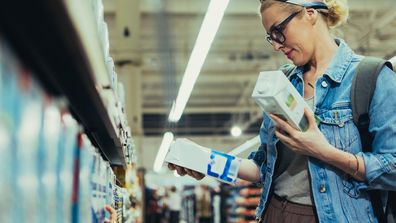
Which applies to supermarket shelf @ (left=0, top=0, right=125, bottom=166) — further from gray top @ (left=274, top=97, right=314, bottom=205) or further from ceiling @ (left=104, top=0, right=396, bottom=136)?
ceiling @ (left=104, top=0, right=396, bottom=136)

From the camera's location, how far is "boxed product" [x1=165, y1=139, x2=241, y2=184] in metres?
1.95

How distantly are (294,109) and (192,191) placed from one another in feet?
51.7

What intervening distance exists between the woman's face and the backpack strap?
232mm

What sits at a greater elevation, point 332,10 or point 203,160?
point 332,10

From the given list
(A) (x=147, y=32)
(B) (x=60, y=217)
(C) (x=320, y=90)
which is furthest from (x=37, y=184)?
(A) (x=147, y=32)

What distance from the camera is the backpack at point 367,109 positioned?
5.20 feet

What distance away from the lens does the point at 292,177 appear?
1757 mm

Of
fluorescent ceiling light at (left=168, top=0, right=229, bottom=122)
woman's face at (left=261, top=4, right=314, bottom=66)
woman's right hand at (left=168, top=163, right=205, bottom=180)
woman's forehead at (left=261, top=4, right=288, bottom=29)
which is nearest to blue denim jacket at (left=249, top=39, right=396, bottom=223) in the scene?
woman's face at (left=261, top=4, right=314, bottom=66)

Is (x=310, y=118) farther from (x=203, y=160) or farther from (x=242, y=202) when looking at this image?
(x=242, y=202)

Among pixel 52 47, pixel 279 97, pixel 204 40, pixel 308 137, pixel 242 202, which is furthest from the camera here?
pixel 242 202

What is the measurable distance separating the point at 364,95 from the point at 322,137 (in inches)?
7.6

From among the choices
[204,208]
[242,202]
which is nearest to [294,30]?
[242,202]

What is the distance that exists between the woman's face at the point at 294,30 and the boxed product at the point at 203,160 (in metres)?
0.49

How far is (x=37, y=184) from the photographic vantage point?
2.43 feet
